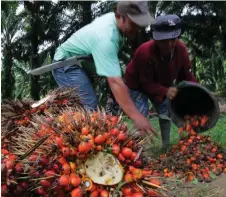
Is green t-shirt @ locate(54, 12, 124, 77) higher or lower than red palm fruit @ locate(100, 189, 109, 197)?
higher

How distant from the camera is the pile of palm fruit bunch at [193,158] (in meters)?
4.34

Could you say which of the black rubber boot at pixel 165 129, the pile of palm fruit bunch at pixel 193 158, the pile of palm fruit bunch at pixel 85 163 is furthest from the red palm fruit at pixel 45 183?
the black rubber boot at pixel 165 129

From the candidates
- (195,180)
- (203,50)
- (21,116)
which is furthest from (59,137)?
(203,50)

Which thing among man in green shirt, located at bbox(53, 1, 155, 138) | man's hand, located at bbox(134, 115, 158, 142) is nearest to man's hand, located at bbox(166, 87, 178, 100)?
man in green shirt, located at bbox(53, 1, 155, 138)

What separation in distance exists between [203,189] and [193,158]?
0.77m

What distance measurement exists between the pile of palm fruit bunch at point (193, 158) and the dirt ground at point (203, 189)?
0.36 ft

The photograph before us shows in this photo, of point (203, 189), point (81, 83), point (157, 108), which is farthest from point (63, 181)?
point (157, 108)

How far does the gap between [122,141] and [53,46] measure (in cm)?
1532

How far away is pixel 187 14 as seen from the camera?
17.5 metres

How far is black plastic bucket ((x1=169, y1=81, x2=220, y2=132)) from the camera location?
4.71 metres

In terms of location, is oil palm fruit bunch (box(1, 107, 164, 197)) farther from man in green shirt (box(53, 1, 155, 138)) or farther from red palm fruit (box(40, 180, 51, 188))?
man in green shirt (box(53, 1, 155, 138))

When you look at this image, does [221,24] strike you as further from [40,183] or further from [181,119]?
[40,183]

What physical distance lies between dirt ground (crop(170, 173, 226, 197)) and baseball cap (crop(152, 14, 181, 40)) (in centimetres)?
142

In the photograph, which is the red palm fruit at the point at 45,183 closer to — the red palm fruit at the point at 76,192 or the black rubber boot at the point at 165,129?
the red palm fruit at the point at 76,192
